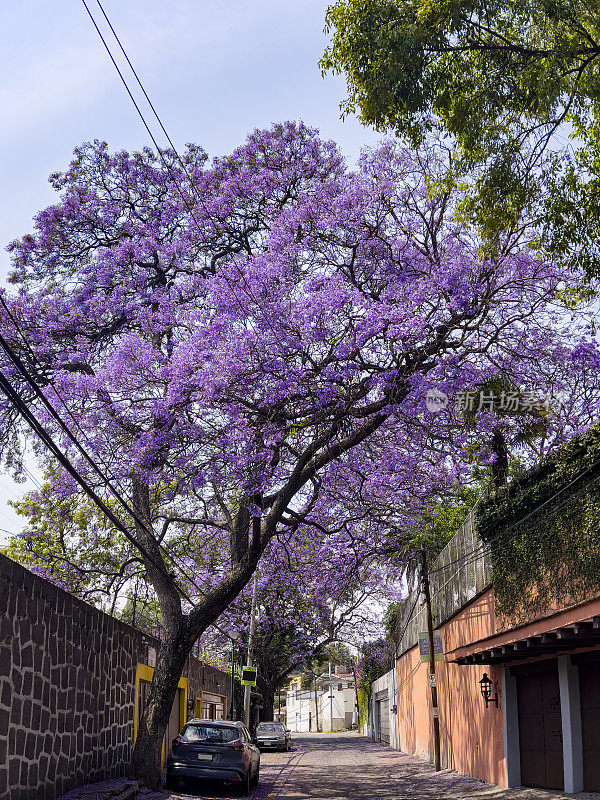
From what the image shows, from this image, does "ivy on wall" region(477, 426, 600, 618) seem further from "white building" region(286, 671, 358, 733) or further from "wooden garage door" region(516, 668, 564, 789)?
"white building" region(286, 671, 358, 733)

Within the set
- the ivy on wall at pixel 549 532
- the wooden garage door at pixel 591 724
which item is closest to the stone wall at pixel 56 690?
the ivy on wall at pixel 549 532

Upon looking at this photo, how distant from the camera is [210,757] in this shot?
15336 mm

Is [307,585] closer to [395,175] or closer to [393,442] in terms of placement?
[393,442]

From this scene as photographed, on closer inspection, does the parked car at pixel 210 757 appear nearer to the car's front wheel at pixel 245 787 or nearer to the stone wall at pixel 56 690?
the car's front wheel at pixel 245 787

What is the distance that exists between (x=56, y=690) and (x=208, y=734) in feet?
17.9

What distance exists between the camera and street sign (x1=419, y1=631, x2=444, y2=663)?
2077cm

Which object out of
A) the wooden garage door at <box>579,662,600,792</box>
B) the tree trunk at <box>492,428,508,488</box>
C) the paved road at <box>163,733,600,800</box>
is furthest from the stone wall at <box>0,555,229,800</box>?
the tree trunk at <box>492,428,508,488</box>

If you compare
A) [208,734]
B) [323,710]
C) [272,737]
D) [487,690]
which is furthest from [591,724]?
[323,710]

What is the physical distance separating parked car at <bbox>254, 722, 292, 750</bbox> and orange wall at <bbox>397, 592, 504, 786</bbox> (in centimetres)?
814

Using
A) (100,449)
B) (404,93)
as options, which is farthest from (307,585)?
(404,93)

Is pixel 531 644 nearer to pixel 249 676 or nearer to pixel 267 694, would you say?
pixel 249 676

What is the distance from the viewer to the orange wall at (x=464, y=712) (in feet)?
51.5

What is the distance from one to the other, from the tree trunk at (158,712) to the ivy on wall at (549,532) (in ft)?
19.0

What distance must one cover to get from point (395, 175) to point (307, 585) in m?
13.9
